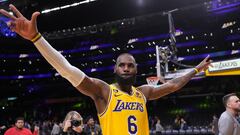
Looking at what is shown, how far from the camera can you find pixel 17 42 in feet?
132

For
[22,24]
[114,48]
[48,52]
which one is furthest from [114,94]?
[114,48]

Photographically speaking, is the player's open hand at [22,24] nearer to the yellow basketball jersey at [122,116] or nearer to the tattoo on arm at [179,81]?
the yellow basketball jersey at [122,116]

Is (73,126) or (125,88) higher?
(125,88)

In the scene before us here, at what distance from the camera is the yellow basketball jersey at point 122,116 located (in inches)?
108

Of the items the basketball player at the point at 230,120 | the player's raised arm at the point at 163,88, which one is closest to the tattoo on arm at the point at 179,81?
the player's raised arm at the point at 163,88

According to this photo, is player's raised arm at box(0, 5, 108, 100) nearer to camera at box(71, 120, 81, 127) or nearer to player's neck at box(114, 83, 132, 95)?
player's neck at box(114, 83, 132, 95)

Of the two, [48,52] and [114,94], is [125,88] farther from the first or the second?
[48,52]

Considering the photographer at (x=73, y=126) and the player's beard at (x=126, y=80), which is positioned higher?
the player's beard at (x=126, y=80)

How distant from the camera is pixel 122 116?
2.76m

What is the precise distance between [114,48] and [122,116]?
3676 cm

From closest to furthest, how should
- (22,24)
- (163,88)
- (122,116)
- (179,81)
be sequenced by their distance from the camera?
(22,24), (122,116), (163,88), (179,81)

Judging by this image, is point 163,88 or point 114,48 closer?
point 163,88

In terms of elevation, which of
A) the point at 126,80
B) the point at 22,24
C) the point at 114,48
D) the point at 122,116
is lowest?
the point at 122,116

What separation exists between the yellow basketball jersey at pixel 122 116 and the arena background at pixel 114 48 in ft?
65.9
